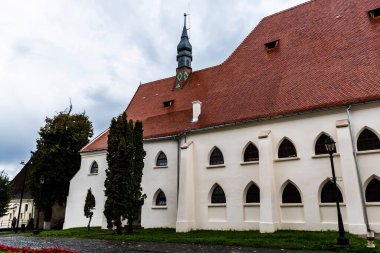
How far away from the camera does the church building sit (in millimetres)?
Answer: 14172

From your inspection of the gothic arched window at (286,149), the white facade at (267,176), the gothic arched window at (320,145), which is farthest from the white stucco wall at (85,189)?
the gothic arched window at (320,145)

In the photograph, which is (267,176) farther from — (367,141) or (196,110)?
(196,110)

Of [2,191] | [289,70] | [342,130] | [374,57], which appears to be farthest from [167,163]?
[2,191]

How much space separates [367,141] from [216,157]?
808 cm

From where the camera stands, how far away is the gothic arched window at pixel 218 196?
58.6ft

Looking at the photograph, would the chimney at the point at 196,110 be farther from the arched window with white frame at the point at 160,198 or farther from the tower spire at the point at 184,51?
the tower spire at the point at 184,51

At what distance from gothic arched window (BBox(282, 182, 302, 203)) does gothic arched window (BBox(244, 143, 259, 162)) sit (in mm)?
2243

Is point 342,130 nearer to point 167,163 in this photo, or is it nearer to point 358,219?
point 358,219

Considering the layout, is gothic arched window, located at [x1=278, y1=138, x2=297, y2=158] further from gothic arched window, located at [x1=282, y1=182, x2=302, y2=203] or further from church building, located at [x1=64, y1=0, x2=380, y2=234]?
gothic arched window, located at [x1=282, y1=182, x2=302, y2=203]

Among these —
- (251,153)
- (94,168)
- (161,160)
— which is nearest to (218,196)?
(251,153)

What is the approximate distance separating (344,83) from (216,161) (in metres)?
8.13

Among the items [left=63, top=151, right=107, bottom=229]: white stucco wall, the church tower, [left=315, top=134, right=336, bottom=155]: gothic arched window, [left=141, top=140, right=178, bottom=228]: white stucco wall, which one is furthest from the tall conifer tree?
[left=315, top=134, right=336, bottom=155]: gothic arched window

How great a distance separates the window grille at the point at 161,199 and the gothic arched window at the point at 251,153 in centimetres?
680

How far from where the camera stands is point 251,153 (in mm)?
17359
